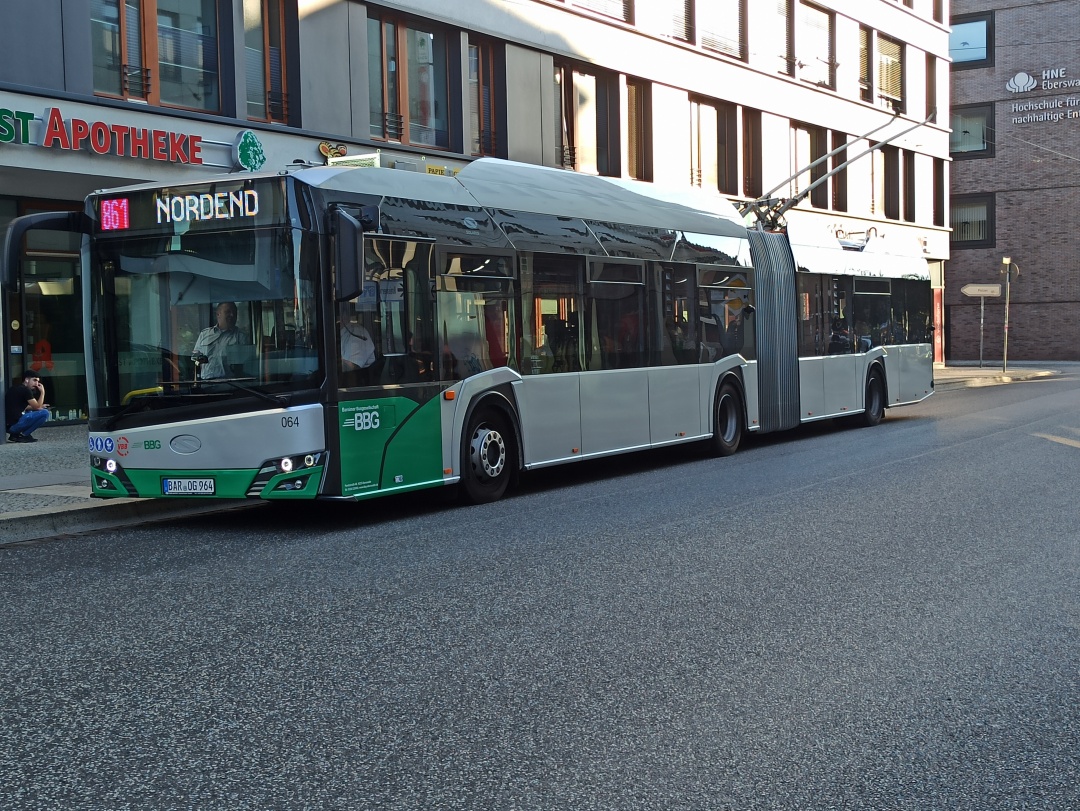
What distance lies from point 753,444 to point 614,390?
5.15 metres

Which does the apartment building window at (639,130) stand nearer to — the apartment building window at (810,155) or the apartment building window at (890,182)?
the apartment building window at (810,155)

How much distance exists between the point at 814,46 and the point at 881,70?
5187 millimetres

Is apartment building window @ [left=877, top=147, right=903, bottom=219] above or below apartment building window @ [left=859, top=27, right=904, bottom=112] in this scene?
below

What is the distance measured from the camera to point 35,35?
17.2 meters

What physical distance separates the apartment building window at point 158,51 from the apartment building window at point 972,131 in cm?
4347

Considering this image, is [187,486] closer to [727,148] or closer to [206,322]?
[206,322]

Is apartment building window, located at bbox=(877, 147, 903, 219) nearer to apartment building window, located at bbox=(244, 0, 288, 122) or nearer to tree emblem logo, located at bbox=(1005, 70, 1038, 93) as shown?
tree emblem logo, located at bbox=(1005, 70, 1038, 93)

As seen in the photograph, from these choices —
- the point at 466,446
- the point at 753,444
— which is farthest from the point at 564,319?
the point at 753,444

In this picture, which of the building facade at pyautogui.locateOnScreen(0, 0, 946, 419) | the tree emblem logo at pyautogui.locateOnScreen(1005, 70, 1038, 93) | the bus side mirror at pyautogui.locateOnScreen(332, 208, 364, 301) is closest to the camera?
the bus side mirror at pyautogui.locateOnScreen(332, 208, 364, 301)

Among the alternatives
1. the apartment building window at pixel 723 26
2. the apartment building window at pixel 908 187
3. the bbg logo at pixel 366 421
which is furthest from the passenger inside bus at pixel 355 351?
the apartment building window at pixel 908 187

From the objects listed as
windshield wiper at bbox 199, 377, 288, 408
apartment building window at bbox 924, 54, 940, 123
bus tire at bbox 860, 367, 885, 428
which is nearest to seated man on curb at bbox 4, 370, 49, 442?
windshield wiper at bbox 199, 377, 288, 408

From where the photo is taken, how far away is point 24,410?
60.1 feet

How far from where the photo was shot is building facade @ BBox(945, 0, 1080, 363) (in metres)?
55.0

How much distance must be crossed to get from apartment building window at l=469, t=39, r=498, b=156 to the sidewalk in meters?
10.9
